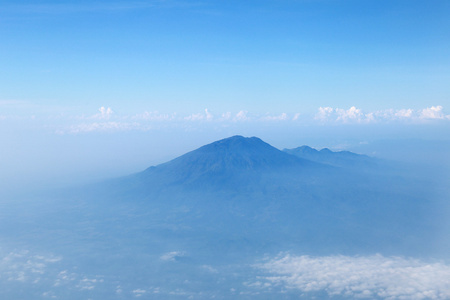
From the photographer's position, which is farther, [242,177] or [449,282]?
[242,177]

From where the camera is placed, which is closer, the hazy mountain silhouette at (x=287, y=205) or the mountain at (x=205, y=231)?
the mountain at (x=205, y=231)

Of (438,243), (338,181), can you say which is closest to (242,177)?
(338,181)

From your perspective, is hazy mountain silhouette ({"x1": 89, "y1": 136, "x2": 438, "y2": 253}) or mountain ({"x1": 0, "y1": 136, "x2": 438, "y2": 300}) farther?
hazy mountain silhouette ({"x1": 89, "y1": 136, "x2": 438, "y2": 253})

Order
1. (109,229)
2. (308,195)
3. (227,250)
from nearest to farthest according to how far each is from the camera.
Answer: (227,250)
(109,229)
(308,195)

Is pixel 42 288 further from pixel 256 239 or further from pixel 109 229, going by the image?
pixel 256 239

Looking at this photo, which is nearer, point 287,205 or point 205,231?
point 205,231

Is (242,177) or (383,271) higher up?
(242,177)

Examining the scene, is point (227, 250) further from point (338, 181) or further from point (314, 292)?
point (338, 181)

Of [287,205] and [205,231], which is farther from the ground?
[287,205]

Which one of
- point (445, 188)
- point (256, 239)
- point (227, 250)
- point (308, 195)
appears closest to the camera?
point (227, 250)
